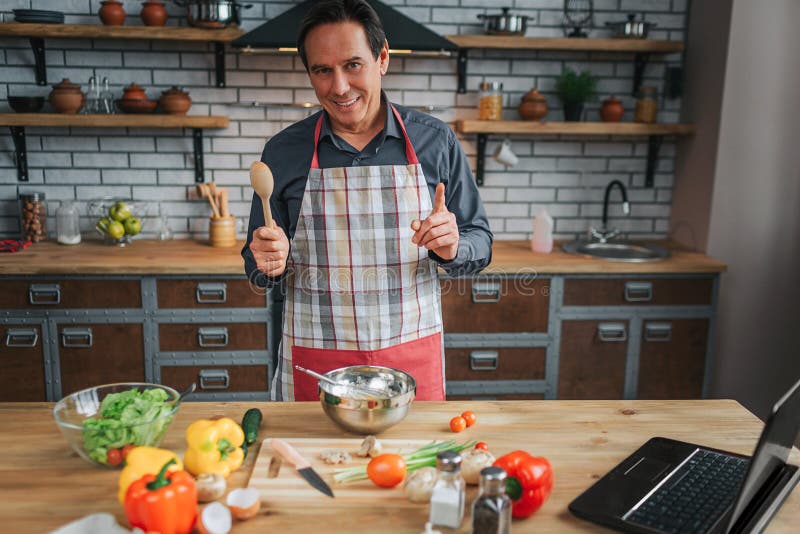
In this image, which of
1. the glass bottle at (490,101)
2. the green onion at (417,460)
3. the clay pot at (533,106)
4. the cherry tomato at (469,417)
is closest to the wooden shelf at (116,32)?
the glass bottle at (490,101)

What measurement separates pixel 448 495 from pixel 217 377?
7.58ft

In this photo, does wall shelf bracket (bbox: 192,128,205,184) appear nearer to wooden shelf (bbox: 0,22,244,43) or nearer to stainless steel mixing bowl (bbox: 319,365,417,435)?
wooden shelf (bbox: 0,22,244,43)

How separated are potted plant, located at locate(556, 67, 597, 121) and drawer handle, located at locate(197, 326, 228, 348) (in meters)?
2.14

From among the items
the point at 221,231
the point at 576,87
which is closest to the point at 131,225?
the point at 221,231

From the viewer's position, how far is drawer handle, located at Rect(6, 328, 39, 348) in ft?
10.4

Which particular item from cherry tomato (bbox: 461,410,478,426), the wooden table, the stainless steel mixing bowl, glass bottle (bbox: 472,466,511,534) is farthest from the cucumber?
glass bottle (bbox: 472,466,511,534)

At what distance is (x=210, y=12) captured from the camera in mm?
3383

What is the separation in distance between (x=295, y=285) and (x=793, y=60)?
2.79 m

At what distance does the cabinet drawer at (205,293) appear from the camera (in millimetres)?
3205

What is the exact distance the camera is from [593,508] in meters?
1.27

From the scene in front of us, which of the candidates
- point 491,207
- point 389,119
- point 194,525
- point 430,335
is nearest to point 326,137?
point 389,119

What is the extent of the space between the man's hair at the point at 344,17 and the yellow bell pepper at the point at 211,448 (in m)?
1.12

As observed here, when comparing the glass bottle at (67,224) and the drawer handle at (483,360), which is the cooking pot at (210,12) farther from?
the drawer handle at (483,360)

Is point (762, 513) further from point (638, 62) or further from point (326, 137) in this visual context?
point (638, 62)
